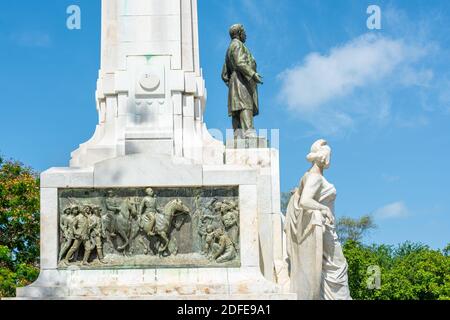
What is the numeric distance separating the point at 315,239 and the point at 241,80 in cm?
438

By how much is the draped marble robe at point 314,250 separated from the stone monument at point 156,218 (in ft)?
1.75

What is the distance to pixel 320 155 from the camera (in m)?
15.2

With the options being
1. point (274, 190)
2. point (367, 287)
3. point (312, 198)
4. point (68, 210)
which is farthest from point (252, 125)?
point (367, 287)

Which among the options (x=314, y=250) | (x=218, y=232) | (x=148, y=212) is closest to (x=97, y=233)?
(x=148, y=212)

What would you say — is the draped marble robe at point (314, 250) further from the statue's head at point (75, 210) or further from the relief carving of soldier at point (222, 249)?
the statue's head at point (75, 210)

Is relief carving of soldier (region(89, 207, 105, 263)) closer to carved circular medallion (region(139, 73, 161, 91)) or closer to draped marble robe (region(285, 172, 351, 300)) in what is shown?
carved circular medallion (region(139, 73, 161, 91))

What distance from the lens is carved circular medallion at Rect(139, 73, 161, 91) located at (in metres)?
16.3

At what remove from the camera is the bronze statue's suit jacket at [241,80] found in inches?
685

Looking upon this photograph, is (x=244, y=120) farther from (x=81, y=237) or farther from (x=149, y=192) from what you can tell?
(x=81, y=237)

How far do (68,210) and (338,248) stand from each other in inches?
200

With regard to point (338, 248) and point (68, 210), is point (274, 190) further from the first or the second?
Answer: point (68, 210)

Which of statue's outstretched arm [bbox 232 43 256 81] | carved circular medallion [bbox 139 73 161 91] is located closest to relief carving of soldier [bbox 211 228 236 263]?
carved circular medallion [bbox 139 73 161 91]
